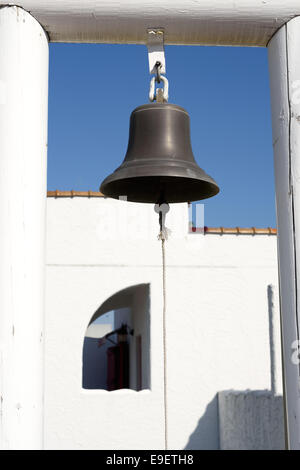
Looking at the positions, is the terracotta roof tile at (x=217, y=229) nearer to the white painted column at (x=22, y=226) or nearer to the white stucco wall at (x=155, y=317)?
the white stucco wall at (x=155, y=317)

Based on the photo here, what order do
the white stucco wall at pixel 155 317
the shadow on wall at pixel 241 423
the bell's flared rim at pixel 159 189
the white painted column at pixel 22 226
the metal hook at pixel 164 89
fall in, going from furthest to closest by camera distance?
the white stucco wall at pixel 155 317 < the shadow on wall at pixel 241 423 < the bell's flared rim at pixel 159 189 < the metal hook at pixel 164 89 < the white painted column at pixel 22 226

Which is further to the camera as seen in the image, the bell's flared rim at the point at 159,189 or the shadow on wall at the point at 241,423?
the shadow on wall at the point at 241,423

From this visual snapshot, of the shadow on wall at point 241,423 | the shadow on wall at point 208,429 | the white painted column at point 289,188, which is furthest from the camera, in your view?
the shadow on wall at point 208,429

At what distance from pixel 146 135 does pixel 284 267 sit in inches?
29.2

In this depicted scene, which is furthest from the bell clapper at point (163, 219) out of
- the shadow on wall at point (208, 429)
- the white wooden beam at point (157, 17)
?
the shadow on wall at point (208, 429)

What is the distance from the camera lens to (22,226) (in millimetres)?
1933

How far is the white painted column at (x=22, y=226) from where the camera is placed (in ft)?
6.09

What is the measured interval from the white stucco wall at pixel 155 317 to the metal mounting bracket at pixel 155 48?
6.91 meters

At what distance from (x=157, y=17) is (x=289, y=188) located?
27.4 inches

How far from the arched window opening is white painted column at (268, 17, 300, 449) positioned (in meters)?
7.29

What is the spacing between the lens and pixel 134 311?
1229cm

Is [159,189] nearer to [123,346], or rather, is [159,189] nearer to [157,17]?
[157,17]

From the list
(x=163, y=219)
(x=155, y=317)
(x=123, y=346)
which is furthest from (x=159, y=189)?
(x=123, y=346)
